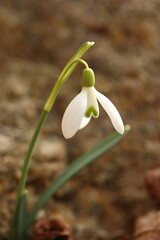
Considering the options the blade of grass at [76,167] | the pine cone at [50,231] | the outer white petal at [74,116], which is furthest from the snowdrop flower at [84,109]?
the pine cone at [50,231]

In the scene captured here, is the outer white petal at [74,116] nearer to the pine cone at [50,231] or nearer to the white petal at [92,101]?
the white petal at [92,101]

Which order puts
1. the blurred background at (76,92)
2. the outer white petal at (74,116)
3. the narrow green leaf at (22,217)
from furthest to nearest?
the blurred background at (76,92)
the narrow green leaf at (22,217)
the outer white petal at (74,116)

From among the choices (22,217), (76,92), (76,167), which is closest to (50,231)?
(22,217)

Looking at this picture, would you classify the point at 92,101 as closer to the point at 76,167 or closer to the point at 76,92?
the point at 76,167

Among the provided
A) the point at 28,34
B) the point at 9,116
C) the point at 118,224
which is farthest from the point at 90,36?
the point at 118,224

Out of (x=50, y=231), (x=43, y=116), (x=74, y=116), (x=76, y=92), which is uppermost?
(x=76, y=92)

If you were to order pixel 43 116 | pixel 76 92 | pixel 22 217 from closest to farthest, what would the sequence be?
1. pixel 43 116
2. pixel 22 217
3. pixel 76 92

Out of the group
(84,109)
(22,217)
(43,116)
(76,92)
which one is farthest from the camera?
(76,92)

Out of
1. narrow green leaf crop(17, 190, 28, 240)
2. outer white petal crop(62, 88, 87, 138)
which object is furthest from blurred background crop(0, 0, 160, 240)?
outer white petal crop(62, 88, 87, 138)
